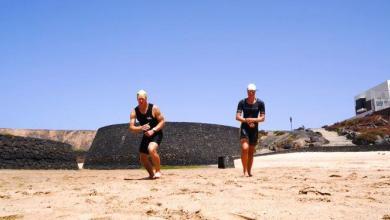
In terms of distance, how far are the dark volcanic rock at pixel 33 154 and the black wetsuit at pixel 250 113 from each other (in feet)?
36.5

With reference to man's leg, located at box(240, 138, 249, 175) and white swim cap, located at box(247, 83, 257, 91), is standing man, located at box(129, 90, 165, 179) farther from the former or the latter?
white swim cap, located at box(247, 83, 257, 91)

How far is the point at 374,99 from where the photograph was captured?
53.5 meters

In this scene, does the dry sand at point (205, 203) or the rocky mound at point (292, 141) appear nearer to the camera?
the dry sand at point (205, 203)

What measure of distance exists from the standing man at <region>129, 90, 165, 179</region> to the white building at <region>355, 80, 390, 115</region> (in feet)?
163

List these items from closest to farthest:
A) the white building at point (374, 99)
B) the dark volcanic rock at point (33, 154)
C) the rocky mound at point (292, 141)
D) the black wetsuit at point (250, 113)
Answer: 1. the black wetsuit at point (250, 113)
2. the dark volcanic rock at point (33, 154)
3. the rocky mound at point (292, 141)
4. the white building at point (374, 99)

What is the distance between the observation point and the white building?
5256 centimetres

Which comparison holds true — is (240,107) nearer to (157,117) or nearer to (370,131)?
(157,117)

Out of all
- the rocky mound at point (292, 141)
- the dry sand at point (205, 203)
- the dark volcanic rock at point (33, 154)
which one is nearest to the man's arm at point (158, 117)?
the dry sand at point (205, 203)

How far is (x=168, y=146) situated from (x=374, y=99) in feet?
136

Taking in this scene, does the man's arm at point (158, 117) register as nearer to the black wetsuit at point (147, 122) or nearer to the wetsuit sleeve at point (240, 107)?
the black wetsuit at point (147, 122)

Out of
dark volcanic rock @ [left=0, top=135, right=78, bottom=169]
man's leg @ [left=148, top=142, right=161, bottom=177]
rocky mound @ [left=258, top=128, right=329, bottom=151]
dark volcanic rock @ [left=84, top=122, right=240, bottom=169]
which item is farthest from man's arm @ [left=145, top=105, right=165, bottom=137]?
rocky mound @ [left=258, top=128, right=329, bottom=151]

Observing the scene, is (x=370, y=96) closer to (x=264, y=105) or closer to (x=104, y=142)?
(x=104, y=142)

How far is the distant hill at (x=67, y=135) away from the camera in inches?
2160

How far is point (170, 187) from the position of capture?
5.55 meters
